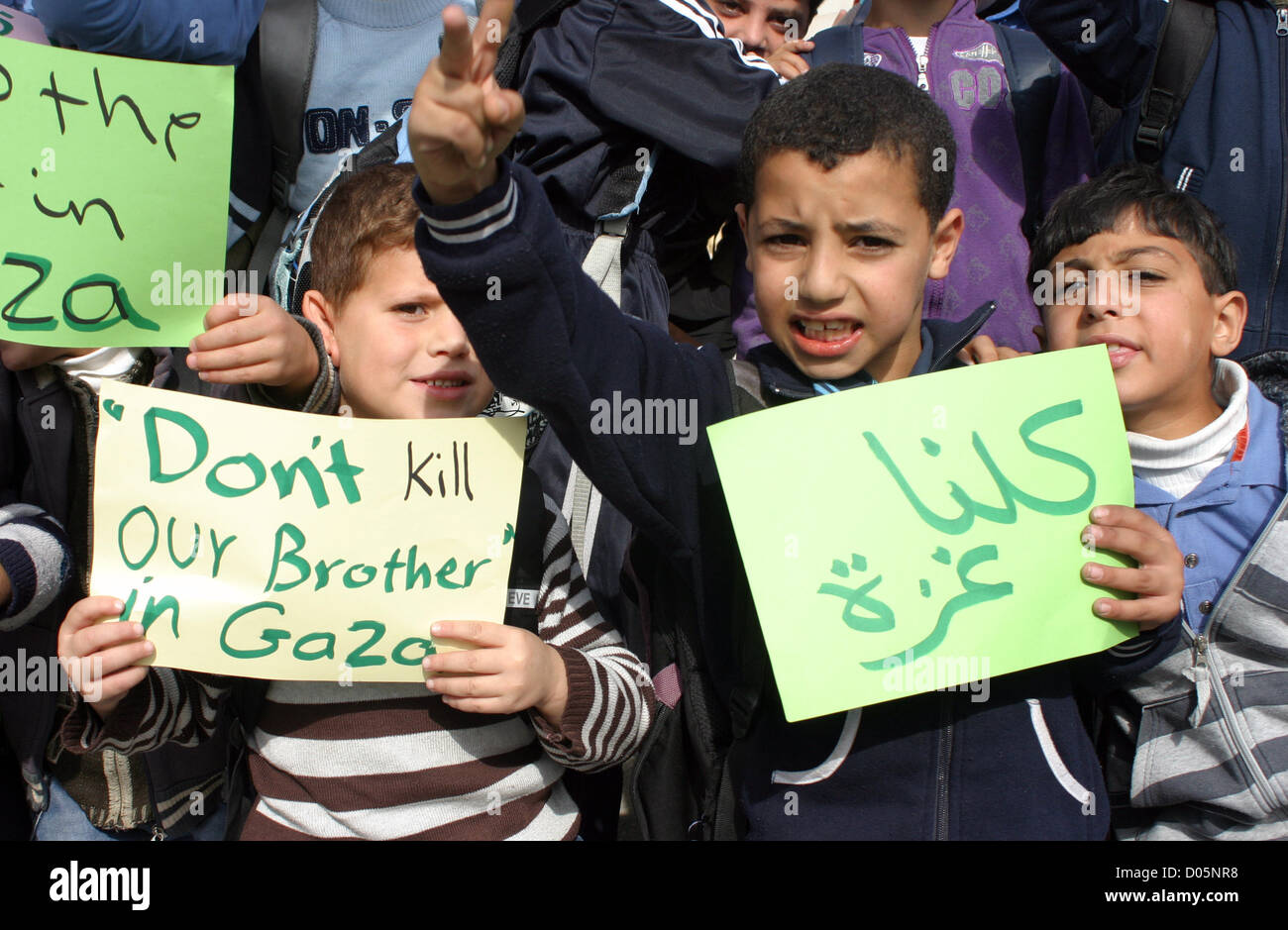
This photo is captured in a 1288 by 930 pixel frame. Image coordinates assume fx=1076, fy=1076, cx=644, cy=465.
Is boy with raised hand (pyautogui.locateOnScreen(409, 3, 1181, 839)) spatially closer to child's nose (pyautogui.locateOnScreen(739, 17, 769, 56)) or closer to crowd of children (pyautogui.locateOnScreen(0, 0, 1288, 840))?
crowd of children (pyautogui.locateOnScreen(0, 0, 1288, 840))

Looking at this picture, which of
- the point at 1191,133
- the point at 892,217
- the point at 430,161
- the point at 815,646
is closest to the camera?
the point at 430,161

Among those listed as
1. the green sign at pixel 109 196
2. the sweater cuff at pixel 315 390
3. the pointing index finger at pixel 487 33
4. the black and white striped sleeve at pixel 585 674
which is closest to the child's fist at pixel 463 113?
the pointing index finger at pixel 487 33

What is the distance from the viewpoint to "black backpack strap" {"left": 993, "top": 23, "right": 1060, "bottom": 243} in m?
2.56

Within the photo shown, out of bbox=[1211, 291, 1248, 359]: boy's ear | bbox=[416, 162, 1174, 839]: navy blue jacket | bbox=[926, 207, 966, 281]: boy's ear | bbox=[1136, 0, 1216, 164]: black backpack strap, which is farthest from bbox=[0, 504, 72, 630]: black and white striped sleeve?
bbox=[1136, 0, 1216, 164]: black backpack strap

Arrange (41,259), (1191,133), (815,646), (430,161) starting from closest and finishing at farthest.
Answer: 1. (430,161)
2. (815,646)
3. (41,259)
4. (1191,133)

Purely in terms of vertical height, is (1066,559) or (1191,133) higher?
(1191,133)

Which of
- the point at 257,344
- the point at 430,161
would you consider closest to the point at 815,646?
the point at 430,161

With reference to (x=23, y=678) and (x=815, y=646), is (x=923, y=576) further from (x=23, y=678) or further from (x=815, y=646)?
(x=23, y=678)

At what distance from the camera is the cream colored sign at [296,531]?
168cm

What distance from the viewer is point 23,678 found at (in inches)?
79.2

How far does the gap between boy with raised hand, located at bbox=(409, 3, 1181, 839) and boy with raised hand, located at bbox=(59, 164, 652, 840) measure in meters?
0.20

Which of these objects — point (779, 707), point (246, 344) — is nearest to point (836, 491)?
point (779, 707)

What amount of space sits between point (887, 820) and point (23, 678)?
1584 millimetres

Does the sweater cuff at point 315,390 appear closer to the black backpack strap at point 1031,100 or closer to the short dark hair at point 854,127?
the short dark hair at point 854,127
